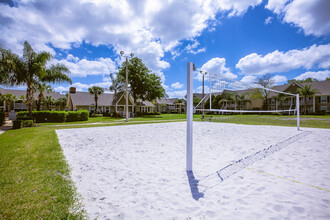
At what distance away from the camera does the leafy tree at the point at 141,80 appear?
3303 centimetres

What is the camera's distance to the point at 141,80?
3291 centimetres

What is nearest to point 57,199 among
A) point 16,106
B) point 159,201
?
point 159,201

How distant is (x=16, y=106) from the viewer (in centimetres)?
4578

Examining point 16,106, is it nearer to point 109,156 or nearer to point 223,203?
point 109,156

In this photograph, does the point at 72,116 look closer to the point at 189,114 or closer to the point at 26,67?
the point at 26,67

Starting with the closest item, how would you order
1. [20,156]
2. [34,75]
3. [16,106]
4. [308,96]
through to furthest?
1. [20,156]
2. [34,75]
3. [308,96]
4. [16,106]

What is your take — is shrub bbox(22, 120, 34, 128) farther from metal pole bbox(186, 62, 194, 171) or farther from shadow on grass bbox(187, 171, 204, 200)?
shadow on grass bbox(187, 171, 204, 200)

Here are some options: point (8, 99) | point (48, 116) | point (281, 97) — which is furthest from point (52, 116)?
point (281, 97)

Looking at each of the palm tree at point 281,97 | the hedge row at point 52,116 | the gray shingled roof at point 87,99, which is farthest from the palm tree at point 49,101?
the palm tree at point 281,97

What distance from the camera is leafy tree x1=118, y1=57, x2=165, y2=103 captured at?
33031 mm

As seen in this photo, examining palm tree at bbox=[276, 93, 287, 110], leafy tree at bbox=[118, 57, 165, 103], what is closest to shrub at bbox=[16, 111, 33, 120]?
leafy tree at bbox=[118, 57, 165, 103]

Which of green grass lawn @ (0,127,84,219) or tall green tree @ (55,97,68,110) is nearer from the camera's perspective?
green grass lawn @ (0,127,84,219)

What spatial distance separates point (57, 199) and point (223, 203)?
255 centimetres

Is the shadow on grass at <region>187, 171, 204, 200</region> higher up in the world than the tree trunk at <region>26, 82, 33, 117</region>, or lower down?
lower down
